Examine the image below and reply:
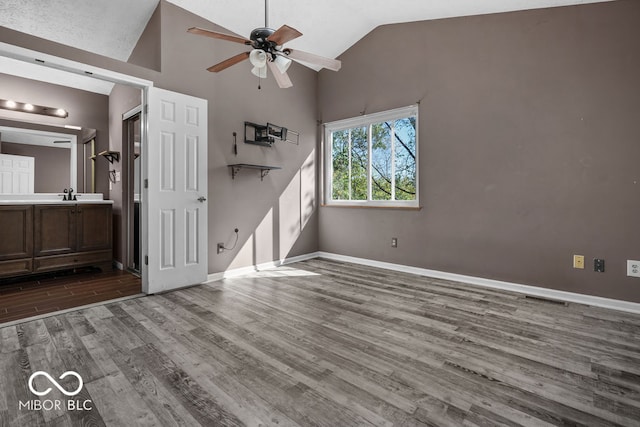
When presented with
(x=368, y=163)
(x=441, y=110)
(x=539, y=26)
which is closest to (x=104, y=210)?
(x=368, y=163)

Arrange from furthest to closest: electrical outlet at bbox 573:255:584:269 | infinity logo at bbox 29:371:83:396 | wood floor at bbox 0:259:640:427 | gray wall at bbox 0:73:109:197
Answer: gray wall at bbox 0:73:109:197
electrical outlet at bbox 573:255:584:269
infinity logo at bbox 29:371:83:396
wood floor at bbox 0:259:640:427

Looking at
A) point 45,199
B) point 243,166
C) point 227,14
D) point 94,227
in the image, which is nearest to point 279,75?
point 243,166

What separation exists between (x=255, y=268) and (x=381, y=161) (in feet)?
7.67

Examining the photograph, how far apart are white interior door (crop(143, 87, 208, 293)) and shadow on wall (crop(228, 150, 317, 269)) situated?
67cm

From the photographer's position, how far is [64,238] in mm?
4027

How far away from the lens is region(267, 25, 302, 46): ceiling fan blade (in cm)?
210

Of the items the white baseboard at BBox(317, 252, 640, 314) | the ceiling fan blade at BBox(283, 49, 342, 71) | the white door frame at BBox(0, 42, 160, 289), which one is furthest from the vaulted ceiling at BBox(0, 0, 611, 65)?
the white baseboard at BBox(317, 252, 640, 314)

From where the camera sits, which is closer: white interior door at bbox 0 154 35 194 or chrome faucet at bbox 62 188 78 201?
white interior door at bbox 0 154 35 194

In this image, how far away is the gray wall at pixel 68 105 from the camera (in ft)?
13.5

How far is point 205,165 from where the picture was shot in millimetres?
3633

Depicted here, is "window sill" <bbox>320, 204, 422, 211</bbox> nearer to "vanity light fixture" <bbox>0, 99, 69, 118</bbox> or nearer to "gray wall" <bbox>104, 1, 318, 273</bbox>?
"gray wall" <bbox>104, 1, 318, 273</bbox>

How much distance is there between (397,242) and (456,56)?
7.86ft

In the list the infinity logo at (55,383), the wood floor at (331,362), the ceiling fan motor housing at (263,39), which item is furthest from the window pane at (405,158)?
the infinity logo at (55,383)

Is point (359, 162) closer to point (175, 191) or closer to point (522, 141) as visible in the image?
point (522, 141)
